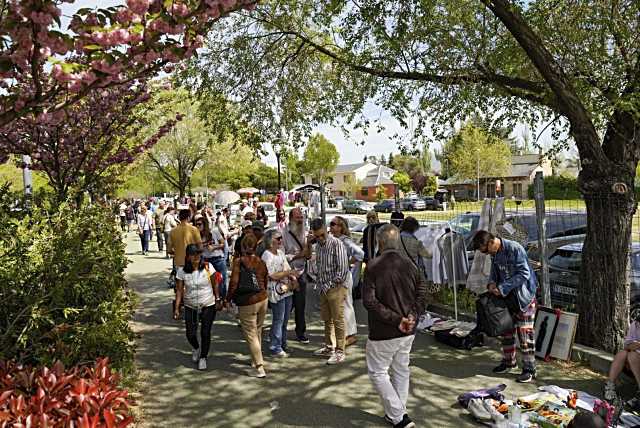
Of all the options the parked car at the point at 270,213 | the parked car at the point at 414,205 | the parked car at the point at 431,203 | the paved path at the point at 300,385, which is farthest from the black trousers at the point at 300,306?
the parked car at the point at 414,205

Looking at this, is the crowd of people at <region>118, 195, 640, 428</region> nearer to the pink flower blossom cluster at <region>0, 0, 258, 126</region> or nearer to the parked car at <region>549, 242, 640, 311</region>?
the parked car at <region>549, 242, 640, 311</region>

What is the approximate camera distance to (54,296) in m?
3.98

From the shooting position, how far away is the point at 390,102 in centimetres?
951

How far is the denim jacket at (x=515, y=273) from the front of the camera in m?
5.65

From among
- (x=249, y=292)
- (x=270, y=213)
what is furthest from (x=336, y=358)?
(x=270, y=213)

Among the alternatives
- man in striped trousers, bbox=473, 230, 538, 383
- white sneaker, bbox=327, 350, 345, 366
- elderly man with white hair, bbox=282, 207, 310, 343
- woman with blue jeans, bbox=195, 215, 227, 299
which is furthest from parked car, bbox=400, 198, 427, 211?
man in striped trousers, bbox=473, 230, 538, 383

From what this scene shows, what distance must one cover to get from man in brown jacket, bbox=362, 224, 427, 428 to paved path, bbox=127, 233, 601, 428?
380 mm

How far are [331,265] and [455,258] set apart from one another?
338cm

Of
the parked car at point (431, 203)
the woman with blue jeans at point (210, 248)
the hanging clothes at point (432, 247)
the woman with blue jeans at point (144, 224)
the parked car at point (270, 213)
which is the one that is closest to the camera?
the hanging clothes at point (432, 247)

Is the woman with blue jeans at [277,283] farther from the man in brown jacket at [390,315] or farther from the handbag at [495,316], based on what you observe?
the handbag at [495,316]

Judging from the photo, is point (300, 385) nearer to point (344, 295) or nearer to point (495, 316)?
point (344, 295)

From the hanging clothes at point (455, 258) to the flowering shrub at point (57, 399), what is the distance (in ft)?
20.8

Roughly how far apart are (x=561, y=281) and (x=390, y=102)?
4.32m

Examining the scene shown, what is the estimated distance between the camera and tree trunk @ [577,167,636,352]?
6.25 m
